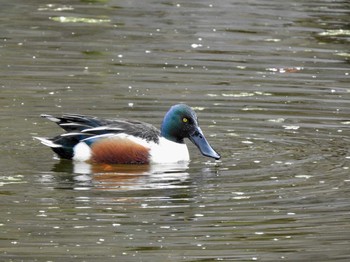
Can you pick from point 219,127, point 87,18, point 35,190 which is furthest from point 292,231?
point 87,18

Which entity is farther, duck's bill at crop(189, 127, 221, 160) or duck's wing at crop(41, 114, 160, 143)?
duck's wing at crop(41, 114, 160, 143)

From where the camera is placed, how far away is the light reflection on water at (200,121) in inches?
370

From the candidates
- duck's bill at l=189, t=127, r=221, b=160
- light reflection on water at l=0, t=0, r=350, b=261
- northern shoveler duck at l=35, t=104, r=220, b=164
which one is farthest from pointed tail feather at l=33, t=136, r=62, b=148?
duck's bill at l=189, t=127, r=221, b=160

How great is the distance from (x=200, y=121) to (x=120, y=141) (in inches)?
63.9

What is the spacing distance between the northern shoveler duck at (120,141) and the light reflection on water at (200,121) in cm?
15

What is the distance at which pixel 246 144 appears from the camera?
12531mm

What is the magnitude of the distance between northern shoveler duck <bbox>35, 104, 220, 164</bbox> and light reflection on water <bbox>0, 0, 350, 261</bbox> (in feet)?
0.51

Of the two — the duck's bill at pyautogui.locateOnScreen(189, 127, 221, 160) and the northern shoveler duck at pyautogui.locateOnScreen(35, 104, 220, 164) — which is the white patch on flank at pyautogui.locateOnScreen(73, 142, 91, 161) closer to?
the northern shoveler duck at pyautogui.locateOnScreen(35, 104, 220, 164)

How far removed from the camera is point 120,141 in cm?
1205

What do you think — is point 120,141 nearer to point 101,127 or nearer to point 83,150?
point 101,127

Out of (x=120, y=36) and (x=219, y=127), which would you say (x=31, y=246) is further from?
(x=120, y=36)

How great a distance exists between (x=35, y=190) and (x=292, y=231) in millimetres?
2170

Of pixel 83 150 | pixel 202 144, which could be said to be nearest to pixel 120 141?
pixel 83 150

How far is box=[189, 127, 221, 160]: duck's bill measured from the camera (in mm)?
11828
